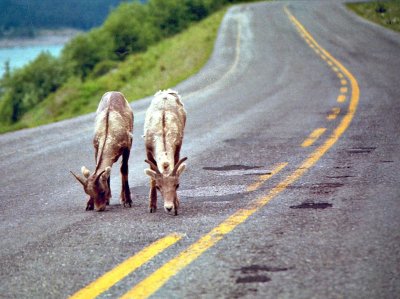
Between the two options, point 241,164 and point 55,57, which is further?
point 55,57

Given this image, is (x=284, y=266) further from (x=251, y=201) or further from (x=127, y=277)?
(x=251, y=201)

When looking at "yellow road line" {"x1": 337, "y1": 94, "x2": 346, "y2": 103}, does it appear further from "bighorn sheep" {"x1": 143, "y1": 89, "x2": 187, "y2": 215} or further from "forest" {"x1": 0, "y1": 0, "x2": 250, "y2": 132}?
"forest" {"x1": 0, "y1": 0, "x2": 250, "y2": 132}

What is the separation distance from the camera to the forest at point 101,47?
7369cm

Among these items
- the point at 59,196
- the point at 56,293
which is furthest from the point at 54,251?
the point at 59,196

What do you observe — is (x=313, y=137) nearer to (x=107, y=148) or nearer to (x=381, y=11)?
(x=107, y=148)

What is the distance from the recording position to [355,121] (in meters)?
15.4

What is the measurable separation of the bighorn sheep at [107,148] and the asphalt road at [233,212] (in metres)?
0.21

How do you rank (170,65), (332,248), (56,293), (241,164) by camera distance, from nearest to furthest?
1. (56,293)
2. (332,248)
3. (241,164)
4. (170,65)

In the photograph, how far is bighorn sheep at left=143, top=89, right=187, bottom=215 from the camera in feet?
26.7

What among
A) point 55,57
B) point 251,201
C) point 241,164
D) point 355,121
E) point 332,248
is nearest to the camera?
point 332,248

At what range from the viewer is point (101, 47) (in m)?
75.2

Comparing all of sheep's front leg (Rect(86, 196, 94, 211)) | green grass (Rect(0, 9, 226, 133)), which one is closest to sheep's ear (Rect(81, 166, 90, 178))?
sheep's front leg (Rect(86, 196, 94, 211))

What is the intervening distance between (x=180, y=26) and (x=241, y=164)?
63.7m

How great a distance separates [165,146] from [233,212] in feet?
3.77
